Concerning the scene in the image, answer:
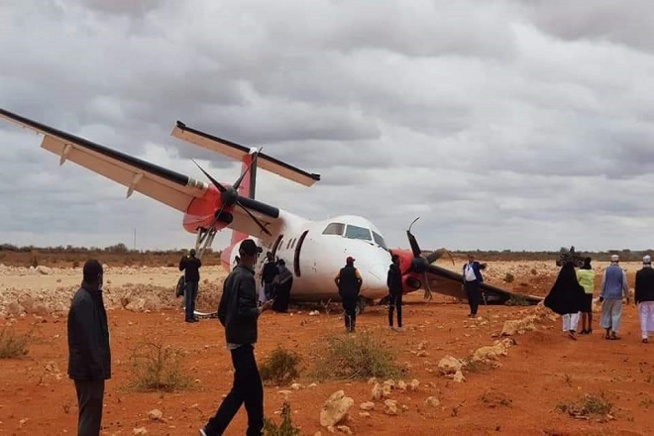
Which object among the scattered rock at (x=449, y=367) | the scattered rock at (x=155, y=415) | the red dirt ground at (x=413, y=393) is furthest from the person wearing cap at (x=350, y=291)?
the scattered rock at (x=155, y=415)

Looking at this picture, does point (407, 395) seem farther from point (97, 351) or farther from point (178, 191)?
point (178, 191)

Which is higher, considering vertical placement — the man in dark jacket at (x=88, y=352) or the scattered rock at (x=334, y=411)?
the man in dark jacket at (x=88, y=352)

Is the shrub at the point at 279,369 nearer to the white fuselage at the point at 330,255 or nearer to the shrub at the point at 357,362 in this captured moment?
the shrub at the point at 357,362

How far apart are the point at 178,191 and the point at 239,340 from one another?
630 inches

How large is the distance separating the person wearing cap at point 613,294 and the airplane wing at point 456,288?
31.9 ft

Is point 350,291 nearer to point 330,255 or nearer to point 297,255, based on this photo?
point 330,255

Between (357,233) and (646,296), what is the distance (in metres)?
8.05

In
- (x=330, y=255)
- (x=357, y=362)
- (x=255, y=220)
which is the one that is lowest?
(x=357, y=362)

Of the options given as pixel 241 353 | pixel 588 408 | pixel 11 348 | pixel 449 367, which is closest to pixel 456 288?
pixel 449 367

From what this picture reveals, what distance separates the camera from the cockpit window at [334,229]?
2169 centimetres

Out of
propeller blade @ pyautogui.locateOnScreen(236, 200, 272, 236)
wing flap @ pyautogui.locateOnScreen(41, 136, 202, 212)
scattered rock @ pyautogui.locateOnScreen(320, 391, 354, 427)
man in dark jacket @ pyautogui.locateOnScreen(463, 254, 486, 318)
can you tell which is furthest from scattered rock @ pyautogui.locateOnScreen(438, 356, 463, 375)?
propeller blade @ pyautogui.locateOnScreen(236, 200, 272, 236)

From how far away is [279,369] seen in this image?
10734mm

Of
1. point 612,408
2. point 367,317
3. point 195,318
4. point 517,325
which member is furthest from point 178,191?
point 612,408

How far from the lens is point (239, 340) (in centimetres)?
718
